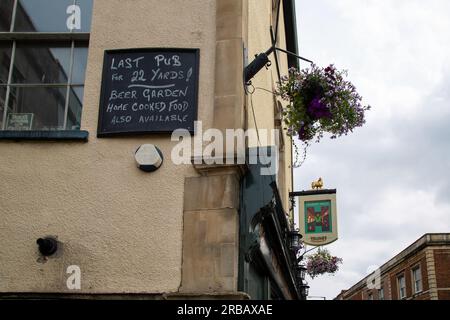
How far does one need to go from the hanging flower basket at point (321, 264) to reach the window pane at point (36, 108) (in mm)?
8605

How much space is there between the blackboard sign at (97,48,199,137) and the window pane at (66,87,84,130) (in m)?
0.30

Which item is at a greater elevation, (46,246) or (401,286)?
(401,286)

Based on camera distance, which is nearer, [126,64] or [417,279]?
[126,64]

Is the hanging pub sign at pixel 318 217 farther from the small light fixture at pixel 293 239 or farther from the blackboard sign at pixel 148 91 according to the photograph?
the blackboard sign at pixel 148 91

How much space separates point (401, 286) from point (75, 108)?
3602 cm

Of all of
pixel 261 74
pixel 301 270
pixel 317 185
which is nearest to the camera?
pixel 261 74

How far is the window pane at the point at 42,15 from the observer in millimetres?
5965

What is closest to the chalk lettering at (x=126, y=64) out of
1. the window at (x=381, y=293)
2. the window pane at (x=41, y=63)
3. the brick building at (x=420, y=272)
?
the window pane at (x=41, y=63)

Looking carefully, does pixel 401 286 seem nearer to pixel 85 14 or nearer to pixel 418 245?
pixel 418 245

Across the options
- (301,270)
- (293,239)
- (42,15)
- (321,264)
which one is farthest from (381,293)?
(42,15)

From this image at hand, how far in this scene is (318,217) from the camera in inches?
449

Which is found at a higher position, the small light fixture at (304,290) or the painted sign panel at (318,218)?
the painted sign panel at (318,218)

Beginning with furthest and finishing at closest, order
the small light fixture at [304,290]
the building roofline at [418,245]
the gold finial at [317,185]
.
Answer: the building roofline at [418,245] < the gold finial at [317,185] < the small light fixture at [304,290]
